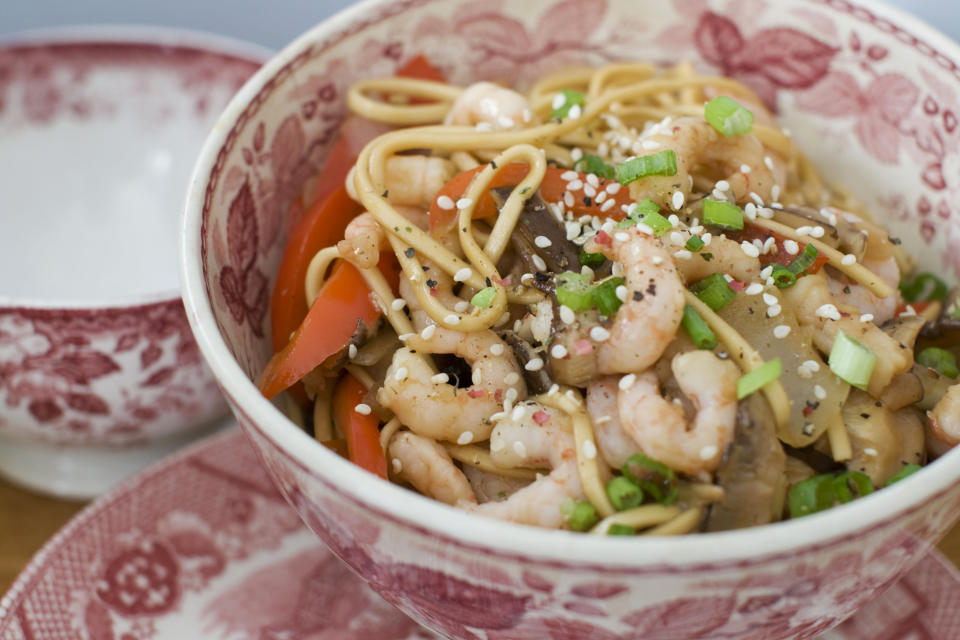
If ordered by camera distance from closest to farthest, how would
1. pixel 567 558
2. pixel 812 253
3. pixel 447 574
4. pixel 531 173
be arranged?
pixel 567 558, pixel 447 574, pixel 812 253, pixel 531 173

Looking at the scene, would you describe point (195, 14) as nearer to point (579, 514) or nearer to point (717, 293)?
point (717, 293)

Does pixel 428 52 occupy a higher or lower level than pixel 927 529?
higher

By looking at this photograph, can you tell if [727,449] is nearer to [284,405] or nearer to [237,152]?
[284,405]

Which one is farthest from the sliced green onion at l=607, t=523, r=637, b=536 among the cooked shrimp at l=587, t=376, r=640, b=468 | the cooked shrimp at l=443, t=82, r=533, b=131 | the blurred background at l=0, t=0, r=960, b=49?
the blurred background at l=0, t=0, r=960, b=49

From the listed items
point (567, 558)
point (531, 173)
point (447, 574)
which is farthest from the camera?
point (531, 173)

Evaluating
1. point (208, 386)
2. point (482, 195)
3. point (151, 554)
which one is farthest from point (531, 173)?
point (151, 554)

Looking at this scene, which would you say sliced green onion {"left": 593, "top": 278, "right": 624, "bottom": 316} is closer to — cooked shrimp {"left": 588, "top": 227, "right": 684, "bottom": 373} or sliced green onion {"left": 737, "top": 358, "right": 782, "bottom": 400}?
cooked shrimp {"left": 588, "top": 227, "right": 684, "bottom": 373}

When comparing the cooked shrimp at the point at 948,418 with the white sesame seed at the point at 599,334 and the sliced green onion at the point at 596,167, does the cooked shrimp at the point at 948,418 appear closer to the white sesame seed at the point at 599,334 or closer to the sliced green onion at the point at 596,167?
the white sesame seed at the point at 599,334

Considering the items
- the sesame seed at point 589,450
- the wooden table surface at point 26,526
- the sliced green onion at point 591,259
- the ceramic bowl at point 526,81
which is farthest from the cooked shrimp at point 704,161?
the wooden table surface at point 26,526
